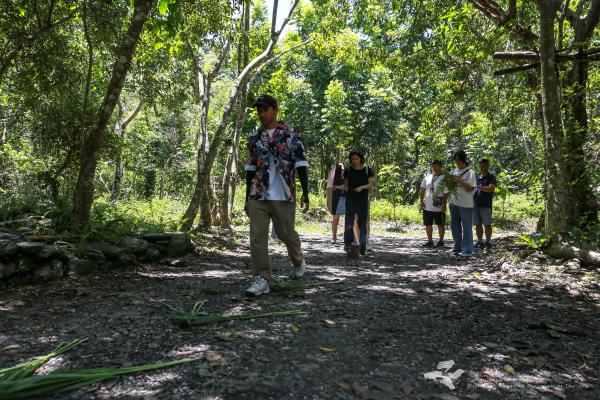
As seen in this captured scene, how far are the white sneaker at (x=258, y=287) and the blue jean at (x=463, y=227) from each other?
480cm

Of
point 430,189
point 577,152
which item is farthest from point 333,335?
point 430,189

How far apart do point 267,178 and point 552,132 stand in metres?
4.47

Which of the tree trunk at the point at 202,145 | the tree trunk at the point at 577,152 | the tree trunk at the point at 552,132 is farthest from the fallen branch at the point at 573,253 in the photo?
the tree trunk at the point at 202,145

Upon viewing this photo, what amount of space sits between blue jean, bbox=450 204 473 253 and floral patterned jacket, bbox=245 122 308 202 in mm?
4499

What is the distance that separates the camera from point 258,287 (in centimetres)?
457

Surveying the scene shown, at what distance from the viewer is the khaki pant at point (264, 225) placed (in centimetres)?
460

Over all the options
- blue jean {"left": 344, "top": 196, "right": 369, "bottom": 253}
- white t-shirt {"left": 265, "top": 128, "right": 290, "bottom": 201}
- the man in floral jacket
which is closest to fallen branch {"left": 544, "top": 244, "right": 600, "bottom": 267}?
blue jean {"left": 344, "top": 196, "right": 369, "bottom": 253}

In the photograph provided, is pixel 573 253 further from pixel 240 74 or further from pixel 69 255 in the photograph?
pixel 240 74

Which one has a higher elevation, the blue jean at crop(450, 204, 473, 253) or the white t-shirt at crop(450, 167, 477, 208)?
the white t-shirt at crop(450, 167, 477, 208)

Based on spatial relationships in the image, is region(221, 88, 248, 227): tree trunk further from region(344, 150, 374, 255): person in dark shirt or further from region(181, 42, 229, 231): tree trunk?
region(344, 150, 374, 255): person in dark shirt

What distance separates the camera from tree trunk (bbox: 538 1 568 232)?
20.7 feet

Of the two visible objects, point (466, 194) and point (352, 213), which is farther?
point (466, 194)

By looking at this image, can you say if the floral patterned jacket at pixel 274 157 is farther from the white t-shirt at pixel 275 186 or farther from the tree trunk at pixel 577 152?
the tree trunk at pixel 577 152

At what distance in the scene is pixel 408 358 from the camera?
10.2ft
